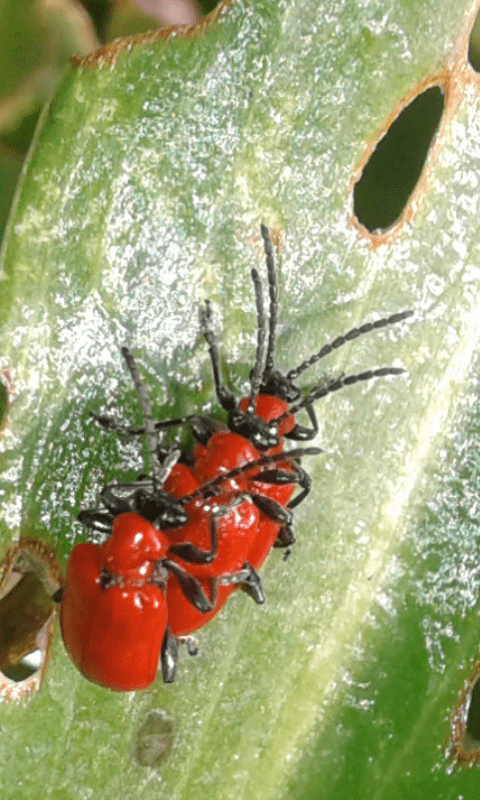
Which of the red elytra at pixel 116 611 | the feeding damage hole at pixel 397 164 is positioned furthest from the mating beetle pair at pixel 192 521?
the feeding damage hole at pixel 397 164

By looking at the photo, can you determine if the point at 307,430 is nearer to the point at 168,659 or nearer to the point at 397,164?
the point at 168,659

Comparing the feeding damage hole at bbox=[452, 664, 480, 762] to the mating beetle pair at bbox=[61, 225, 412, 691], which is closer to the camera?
the mating beetle pair at bbox=[61, 225, 412, 691]

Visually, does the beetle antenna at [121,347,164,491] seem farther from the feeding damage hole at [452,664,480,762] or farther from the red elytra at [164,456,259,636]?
the feeding damage hole at [452,664,480,762]

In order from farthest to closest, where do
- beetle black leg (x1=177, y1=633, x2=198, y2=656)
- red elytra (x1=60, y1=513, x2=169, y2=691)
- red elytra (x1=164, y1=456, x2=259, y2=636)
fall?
beetle black leg (x1=177, y1=633, x2=198, y2=656) → red elytra (x1=164, y1=456, x2=259, y2=636) → red elytra (x1=60, y1=513, x2=169, y2=691)

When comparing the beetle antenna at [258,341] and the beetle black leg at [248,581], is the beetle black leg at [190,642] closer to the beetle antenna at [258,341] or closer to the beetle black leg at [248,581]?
the beetle black leg at [248,581]

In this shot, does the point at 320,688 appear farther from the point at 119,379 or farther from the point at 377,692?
the point at 119,379

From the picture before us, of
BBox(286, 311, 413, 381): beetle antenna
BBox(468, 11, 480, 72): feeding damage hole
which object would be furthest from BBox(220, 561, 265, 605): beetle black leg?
BBox(468, 11, 480, 72): feeding damage hole
